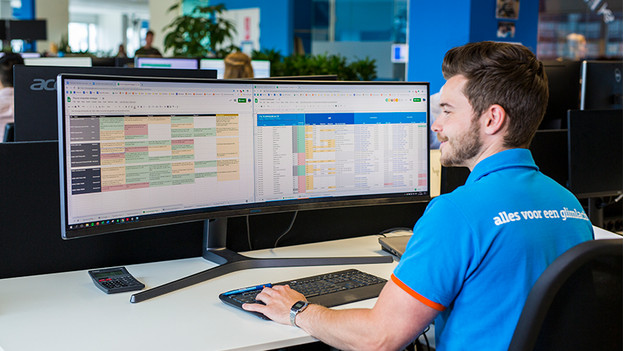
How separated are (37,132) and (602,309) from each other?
1774mm

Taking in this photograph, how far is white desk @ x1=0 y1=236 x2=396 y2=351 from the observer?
4.32 ft

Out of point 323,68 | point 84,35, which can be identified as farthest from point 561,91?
point 84,35

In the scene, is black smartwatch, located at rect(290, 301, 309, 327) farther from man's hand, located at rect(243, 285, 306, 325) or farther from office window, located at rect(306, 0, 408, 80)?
office window, located at rect(306, 0, 408, 80)

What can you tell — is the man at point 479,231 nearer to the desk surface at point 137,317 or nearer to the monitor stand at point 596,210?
the desk surface at point 137,317

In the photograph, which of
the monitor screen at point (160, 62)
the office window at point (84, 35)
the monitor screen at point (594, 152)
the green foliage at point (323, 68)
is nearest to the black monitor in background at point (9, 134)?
the monitor screen at point (594, 152)

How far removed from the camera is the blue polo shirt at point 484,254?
119 centimetres

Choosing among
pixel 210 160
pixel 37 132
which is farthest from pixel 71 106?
pixel 37 132

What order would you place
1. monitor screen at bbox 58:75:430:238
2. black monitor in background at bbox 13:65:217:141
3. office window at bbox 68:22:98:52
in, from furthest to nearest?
office window at bbox 68:22:98:52 → black monitor in background at bbox 13:65:217:141 → monitor screen at bbox 58:75:430:238

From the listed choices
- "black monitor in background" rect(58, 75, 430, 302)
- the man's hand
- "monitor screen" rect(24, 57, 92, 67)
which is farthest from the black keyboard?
"monitor screen" rect(24, 57, 92, 67)

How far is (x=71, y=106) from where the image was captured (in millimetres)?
1482

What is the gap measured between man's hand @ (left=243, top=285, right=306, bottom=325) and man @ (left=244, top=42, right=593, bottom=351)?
0.05m

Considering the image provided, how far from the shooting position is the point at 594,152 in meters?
2.40

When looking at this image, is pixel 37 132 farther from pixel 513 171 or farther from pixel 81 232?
pixel 513 171

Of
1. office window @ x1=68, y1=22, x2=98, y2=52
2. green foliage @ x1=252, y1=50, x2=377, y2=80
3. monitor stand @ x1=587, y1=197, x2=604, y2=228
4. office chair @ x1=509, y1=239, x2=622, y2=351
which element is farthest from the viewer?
office window @ x1=68, y1=22, x2=98, y2=52
